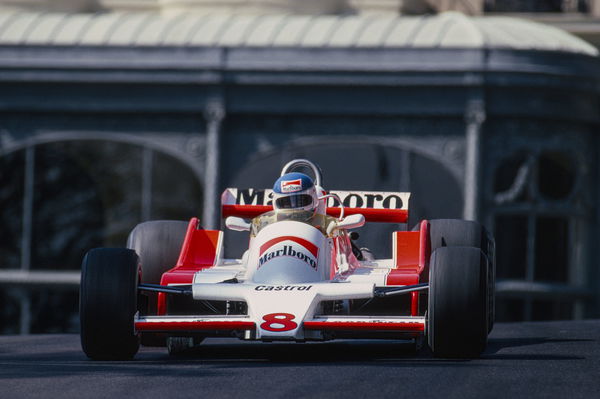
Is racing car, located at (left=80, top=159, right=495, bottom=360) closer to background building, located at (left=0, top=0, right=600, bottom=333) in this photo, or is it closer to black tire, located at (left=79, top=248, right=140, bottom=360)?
black tire, located at (left=79, top=248, right=140, bottom=360)

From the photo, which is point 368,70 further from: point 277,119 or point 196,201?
point 196,201

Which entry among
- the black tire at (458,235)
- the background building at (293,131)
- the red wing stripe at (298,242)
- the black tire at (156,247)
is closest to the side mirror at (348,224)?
the red wing stripe at (298,242)

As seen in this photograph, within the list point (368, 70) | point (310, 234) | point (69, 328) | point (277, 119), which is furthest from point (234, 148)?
point (310, 234)

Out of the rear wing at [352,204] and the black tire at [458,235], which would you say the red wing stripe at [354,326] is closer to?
the black tire at [458,235]

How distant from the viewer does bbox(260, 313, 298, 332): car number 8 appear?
31.6 ft

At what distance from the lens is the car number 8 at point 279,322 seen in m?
9.62

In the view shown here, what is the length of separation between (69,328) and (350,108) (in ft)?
19.3

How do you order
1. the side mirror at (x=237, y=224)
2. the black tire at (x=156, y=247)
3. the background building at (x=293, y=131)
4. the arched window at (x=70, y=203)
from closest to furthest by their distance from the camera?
the side mirror at (x=237, y=224), the black tire at (x=156, y=247), the background building at (x=293, y=131), the arched window at (x=70, y=203)

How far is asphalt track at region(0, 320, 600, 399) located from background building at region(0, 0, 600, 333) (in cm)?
1133

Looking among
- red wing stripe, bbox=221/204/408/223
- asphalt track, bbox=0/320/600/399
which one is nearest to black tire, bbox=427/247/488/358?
asphalt track, bbox=0/320/600/399

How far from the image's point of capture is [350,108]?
77.3ft

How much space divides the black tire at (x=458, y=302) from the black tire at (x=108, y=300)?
6.73 ft

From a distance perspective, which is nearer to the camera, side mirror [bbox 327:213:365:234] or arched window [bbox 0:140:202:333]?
side mirror [bbox 327:213:365:234]

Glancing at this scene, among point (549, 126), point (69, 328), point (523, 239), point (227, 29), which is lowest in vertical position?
point (69, 328)
